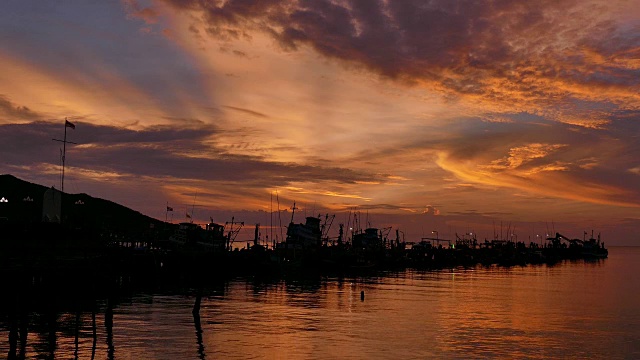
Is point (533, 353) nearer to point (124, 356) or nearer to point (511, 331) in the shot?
point (511, 331)

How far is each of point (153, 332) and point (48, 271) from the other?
75.9ft

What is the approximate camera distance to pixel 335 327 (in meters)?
63.7

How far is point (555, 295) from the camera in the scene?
110875 millimetres

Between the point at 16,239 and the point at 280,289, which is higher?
the point at 16,239

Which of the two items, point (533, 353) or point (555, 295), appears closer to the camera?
point (533, 353)

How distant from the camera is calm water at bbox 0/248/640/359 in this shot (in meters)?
49.3

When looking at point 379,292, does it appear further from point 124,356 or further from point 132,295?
point 124,356

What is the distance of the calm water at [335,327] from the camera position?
4928 centimetres

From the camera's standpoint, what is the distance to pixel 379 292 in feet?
348

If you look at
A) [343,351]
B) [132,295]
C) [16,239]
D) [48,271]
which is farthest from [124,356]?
[16,239]

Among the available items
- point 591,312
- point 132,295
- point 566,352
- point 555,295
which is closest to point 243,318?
point 132,295

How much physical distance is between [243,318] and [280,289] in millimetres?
37187

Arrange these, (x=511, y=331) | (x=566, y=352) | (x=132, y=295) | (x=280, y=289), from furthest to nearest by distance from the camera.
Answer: (x=280, y=289), (x=132, y=295), (x=511, y=331), (x=566, y=352)

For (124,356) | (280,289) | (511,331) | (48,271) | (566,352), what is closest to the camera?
(124,356)
